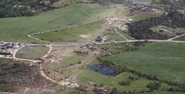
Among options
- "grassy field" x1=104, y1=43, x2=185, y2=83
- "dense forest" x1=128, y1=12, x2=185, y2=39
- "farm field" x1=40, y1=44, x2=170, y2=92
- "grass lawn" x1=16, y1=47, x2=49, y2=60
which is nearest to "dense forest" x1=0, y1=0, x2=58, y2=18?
"grass lawn" x1=16, y1=47, x2=49, y2=60

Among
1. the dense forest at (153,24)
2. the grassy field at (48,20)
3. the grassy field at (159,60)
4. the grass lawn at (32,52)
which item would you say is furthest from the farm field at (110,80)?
the dense forest at (153,24)

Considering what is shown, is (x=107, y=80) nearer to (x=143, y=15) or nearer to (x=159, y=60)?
(x=159, y=60)

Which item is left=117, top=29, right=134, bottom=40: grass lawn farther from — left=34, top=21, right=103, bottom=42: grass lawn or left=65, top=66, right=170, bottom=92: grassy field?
left=65, top=66, right=170, bottom=92: grassy field

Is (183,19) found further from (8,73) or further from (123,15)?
(8,73)

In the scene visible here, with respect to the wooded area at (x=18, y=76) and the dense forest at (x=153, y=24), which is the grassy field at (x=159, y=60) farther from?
the wooded area at (x=18, y=76)

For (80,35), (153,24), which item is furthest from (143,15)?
(80,35)
